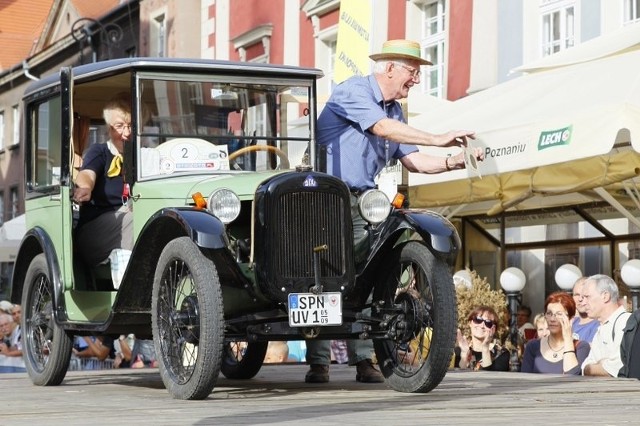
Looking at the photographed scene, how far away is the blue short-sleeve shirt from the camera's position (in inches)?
319

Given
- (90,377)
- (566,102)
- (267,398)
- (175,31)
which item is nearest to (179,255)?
(267,398)

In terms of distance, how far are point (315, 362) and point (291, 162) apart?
1210 millimetres

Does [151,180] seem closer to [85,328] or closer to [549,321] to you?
[85,328]

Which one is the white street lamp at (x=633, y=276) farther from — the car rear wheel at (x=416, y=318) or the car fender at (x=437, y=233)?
the car fender at (x=437, y=233)

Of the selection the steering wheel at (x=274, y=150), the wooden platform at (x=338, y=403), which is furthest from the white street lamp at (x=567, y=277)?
the steering wheel at (x=274, y=150)

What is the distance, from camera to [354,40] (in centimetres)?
1190

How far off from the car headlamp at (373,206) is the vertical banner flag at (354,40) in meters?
4.07

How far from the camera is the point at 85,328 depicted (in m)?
8.46

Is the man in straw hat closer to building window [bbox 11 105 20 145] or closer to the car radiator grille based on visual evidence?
the car radiator grille

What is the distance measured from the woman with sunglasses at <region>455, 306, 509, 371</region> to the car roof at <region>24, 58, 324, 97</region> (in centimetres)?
262

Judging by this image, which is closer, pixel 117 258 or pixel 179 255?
pixel 179 255

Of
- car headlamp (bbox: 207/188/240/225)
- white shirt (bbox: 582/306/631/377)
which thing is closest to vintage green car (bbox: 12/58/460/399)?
car headlamp (bbox: 207/188/240/225)

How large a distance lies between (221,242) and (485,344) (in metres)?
4.01

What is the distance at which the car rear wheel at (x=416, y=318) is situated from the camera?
24.0 feet
